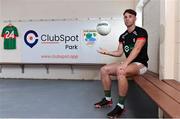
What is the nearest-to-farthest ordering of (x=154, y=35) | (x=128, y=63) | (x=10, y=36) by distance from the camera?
(x=128, y=63) < (x=154, y=35) < (x=10, y=36)

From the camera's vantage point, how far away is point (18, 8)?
6605mm

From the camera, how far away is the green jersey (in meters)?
6.57

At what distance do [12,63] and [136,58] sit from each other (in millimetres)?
4465

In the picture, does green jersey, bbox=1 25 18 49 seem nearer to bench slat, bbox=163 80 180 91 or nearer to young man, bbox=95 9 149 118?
young man, bbox=95 9 149 118

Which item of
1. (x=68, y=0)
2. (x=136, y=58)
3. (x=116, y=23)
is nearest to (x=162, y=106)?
(x=136, y=58)

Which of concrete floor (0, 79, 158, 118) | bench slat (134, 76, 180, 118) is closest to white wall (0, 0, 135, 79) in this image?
concrete floor (0, 79, 158, 118)

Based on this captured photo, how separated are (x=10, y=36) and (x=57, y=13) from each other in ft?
4.73

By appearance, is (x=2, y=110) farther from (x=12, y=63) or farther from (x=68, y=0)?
(x=68, y=0)

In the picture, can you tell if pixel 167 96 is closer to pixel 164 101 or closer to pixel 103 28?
pixel 164 101

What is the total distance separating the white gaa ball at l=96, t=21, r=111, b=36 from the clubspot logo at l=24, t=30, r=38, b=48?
1.71 meters

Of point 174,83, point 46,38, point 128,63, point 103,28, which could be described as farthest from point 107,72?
point 46,38

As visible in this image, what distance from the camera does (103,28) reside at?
6.18 m

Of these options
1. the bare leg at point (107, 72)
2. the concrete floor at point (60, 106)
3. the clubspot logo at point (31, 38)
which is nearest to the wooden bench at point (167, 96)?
the bare leg at point (107, 72)

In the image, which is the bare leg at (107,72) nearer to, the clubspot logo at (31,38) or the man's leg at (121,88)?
the man's leg at (121,88)
